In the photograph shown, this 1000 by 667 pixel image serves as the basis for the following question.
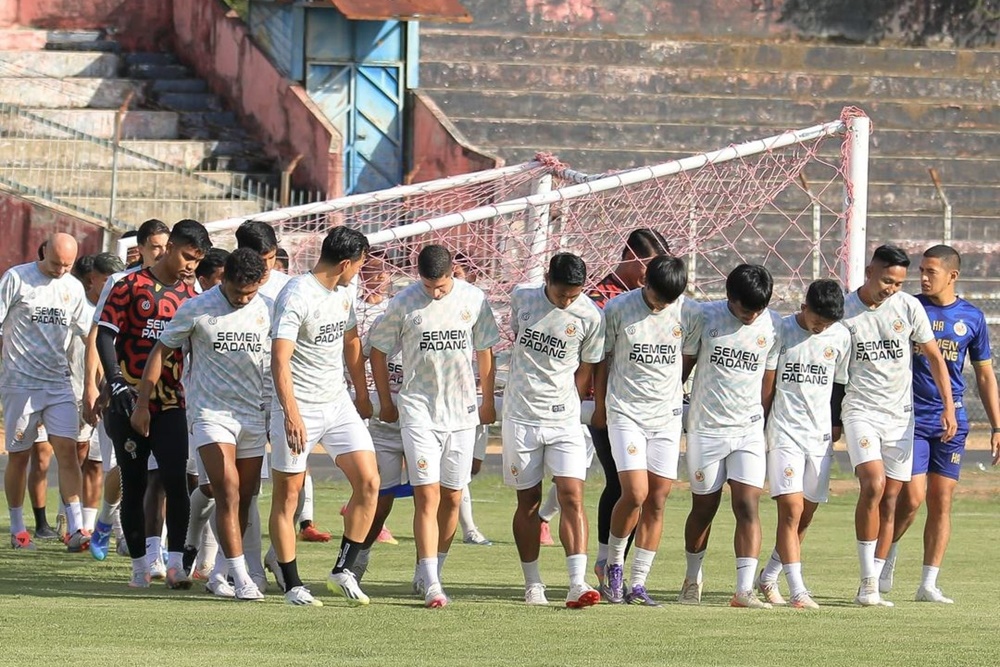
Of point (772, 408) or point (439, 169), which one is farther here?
point (439, 169)

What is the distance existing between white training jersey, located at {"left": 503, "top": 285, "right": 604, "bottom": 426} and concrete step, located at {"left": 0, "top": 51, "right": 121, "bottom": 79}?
1783cm

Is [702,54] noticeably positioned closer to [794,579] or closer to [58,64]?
Result: [58,64]

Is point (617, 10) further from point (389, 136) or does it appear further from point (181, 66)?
point (181, 66)

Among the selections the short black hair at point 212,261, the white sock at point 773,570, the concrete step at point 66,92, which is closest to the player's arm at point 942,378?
the white sock at point 773,570

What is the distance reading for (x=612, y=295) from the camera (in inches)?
458

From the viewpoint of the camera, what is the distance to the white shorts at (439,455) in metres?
9.80

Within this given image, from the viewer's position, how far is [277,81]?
2598cm

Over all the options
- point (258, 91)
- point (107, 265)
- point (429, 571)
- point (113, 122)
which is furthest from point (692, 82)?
point (429, 571)

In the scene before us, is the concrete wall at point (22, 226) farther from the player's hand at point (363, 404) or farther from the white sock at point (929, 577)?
the white sock at point (929, 577)

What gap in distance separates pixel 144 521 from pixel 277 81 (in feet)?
52.9

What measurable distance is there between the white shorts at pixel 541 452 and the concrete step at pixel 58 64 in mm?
17930

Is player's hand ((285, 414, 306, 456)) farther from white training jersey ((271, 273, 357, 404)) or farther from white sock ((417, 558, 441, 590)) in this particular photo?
white sock ((417, 558, 441, 590))

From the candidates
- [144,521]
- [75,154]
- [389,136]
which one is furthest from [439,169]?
[144,521]

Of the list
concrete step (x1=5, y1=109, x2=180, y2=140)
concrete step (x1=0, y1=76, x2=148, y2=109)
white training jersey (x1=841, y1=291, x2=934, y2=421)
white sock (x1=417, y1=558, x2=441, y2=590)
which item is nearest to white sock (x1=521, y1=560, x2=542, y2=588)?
white sock (x1=417, y1=558, x2=441, y2=590)
